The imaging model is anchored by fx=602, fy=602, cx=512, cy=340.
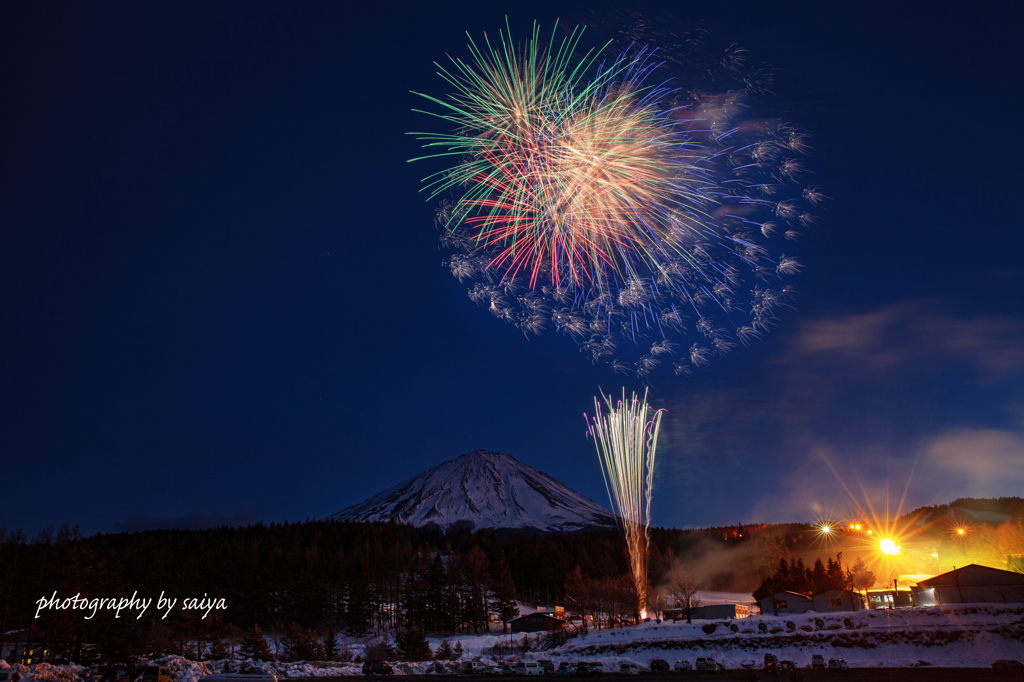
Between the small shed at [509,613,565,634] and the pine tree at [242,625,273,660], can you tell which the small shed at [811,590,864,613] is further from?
the pine tree at [242,625,273,660]

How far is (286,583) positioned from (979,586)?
88.1 metres

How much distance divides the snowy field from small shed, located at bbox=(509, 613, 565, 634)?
50.0ft

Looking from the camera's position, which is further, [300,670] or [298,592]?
[298,592]

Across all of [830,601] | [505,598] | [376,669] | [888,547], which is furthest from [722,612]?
[888,547]

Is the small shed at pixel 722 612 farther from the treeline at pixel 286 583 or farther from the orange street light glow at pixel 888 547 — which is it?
the orange street light glow at pixel 888 547

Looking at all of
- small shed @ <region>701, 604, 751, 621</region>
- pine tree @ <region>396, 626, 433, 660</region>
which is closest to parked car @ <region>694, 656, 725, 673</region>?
pine tree @ <region>396, 626, 433, 660</region>

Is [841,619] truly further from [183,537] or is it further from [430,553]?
[183,537]

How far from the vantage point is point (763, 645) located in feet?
161

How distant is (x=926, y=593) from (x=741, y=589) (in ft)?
207

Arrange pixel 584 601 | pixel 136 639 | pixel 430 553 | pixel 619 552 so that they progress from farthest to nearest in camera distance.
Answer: pixel 619 552 < pixel 430 553 < pixel 584 601 < pixel 136 639

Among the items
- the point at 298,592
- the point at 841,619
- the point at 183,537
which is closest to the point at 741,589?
the point at 841,619

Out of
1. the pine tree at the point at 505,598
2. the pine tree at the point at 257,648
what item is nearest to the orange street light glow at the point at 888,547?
the pine tree at the point at 505,598

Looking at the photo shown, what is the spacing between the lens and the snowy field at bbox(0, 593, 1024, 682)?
41031mm

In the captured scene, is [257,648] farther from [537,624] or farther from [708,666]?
[708,666]
